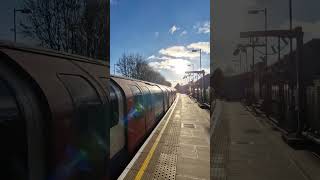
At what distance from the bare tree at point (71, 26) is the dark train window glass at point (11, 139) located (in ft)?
13.5

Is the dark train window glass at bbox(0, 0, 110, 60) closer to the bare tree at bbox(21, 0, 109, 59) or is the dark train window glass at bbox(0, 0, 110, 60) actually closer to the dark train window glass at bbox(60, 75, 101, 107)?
the bare tree at bbox(21, 0, 109, 59)

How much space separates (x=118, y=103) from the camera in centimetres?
636

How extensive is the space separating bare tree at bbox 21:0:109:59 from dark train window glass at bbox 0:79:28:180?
13.5 feet

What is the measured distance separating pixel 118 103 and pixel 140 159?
7.73ft

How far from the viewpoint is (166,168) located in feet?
24.5

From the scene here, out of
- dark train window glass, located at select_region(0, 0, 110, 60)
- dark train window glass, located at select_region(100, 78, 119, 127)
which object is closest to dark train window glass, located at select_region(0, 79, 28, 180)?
dark train window glass, located at select_region(100, 78, 119, 127)

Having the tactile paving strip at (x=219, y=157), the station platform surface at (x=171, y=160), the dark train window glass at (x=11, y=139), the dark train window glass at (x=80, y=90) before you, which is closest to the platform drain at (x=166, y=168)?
the station platform surface at (x=171, y=160)

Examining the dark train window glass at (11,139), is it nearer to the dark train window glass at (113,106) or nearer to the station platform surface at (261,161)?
the dark train window glass at (113,106)

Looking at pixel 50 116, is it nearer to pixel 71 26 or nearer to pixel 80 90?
pixel 80 90

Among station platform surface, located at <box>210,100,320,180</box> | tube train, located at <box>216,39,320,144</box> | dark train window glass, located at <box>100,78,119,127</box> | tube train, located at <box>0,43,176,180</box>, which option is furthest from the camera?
tube train, located at <box>216,39,320,144</box>

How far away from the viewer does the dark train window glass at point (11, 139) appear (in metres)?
2.15

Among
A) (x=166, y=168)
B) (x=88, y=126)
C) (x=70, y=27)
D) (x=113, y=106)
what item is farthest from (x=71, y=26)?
(x=88, y=126)

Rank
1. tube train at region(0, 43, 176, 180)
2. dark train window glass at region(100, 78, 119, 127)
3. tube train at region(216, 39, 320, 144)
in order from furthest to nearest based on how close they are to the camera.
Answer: tube train at region(216, 39, 320, 144) < dark train window glass at region(100, 78, 119, 127) < tube train at region(0, 43, 176, 180)

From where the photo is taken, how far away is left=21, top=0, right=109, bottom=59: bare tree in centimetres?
651
